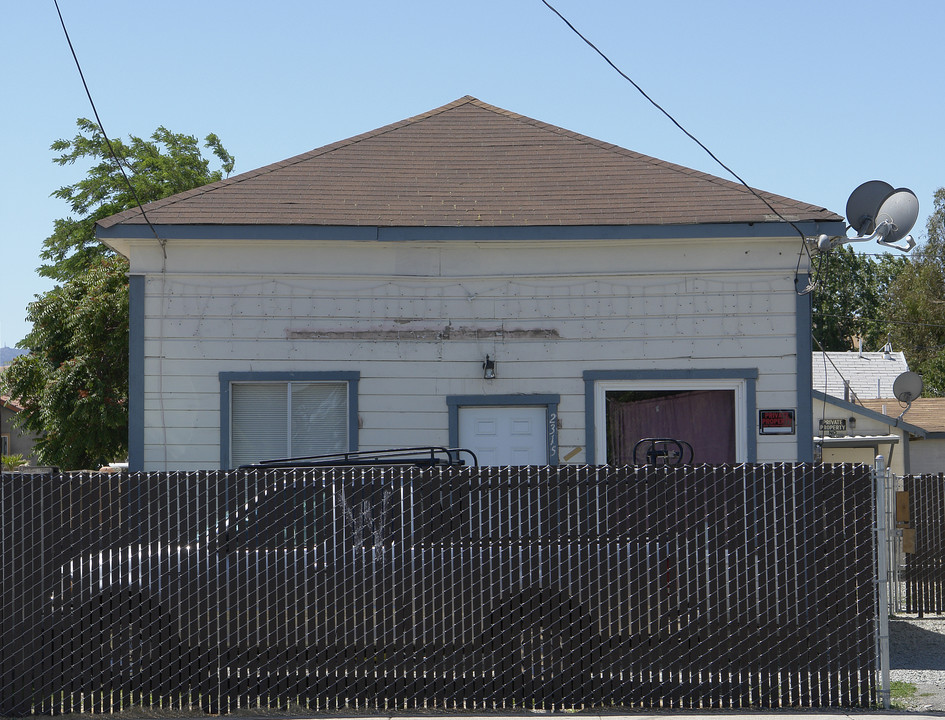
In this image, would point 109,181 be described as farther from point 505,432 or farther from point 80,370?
point 505,432

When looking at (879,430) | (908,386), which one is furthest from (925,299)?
(908,386)

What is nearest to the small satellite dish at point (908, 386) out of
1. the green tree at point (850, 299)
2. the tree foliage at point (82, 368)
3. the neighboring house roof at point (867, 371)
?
the tree foliage at point (82, 368)

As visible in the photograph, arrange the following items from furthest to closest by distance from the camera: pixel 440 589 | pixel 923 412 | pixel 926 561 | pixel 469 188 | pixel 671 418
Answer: pixel 923 412, pixel 469 188, pixel 926 561, pixel 671 418, pixel 440 589

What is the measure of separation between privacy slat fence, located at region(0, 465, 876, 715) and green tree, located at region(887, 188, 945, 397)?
1811 inches

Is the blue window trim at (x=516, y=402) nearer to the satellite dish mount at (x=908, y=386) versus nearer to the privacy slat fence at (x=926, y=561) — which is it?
the privacy slat fence at (x=926, y=561)

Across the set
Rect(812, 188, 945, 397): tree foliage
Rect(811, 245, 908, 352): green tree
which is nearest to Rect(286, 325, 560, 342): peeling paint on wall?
Rect(812, 188, 945, 397): tree foliage

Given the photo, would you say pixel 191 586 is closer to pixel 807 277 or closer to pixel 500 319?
pixel 500 319

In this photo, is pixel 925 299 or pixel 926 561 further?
pixel 925 299

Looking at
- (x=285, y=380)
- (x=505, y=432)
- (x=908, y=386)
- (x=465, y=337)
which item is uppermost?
(x=465, y=337)

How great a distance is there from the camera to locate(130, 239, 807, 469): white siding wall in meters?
10.6

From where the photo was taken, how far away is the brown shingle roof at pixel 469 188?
10.6m

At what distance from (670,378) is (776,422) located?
117 cm

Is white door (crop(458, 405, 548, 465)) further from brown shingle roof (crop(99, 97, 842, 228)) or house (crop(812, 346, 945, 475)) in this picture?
house (crop(812, 346, 945, 475))

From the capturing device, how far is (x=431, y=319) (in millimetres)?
10703
